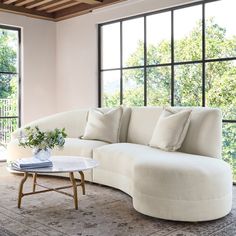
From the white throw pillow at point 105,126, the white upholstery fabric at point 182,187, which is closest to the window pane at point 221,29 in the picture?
the white throw pillow at point 105,126

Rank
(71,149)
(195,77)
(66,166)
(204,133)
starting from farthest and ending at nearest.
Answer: (195,77)
(71,149)
(204,133)
(66,166)

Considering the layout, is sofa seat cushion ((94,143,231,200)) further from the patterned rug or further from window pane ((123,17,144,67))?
window pane ((123,17,144,67))

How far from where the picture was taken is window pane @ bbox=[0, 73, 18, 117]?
5992mm

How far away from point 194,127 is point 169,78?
1510 millimetres

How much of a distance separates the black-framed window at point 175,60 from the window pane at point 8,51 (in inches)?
61.6

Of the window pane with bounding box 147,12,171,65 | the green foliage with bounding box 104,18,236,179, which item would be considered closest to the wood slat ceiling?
the window pane with bounding box 147,12,171,65

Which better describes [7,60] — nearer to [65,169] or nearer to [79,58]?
[79,58]

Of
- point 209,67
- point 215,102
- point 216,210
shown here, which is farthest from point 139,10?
point 216,210

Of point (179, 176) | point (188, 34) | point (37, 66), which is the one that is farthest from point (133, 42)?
point (179, 176)

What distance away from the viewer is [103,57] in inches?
234

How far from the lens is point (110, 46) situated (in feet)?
19.1

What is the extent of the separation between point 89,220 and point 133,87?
9.71 ft

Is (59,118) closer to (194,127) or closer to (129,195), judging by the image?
(129,195)

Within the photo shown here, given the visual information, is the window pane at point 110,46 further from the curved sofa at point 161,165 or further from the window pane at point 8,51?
the window pane at point 8,51
